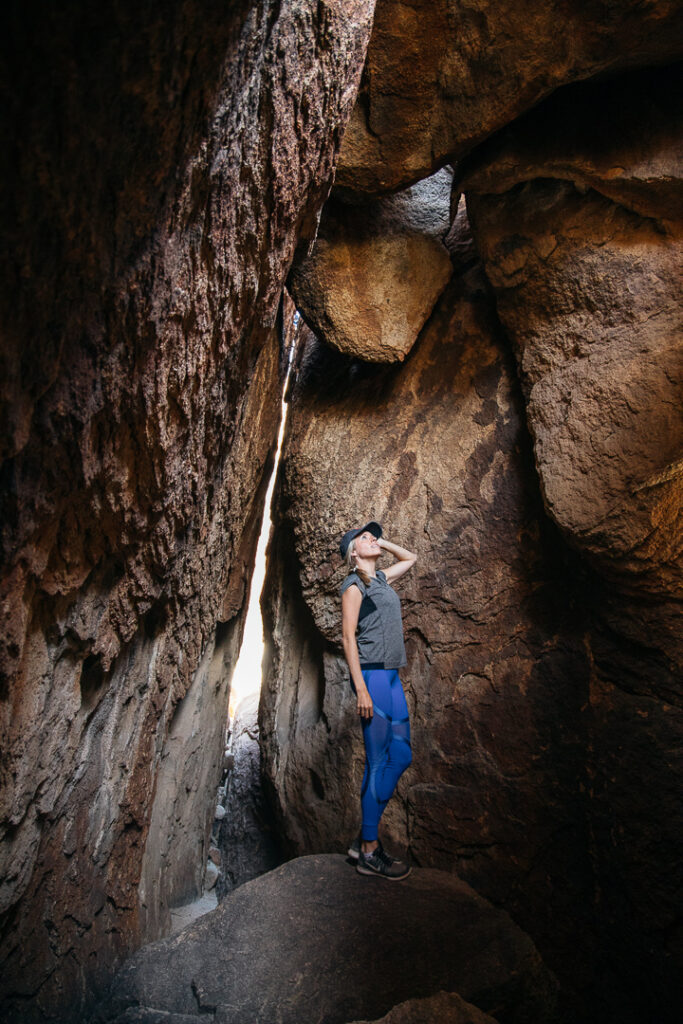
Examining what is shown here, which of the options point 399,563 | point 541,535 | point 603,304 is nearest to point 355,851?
point 399,563

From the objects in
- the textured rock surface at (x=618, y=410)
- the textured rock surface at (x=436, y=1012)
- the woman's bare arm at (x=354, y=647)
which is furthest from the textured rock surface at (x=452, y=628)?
the textured rock surface at (x=436, y=1012)

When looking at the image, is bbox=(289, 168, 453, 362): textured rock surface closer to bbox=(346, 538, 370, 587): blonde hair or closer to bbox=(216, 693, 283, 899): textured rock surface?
bbox=(346, 538, 370, 587): blonde hair

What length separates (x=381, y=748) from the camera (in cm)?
298

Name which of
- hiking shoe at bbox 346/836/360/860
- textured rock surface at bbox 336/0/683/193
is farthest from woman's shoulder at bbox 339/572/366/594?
textured rock surface at bbox 336/0/683/193

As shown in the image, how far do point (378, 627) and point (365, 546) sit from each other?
0.39 metres

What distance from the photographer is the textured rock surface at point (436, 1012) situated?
6.93 ft

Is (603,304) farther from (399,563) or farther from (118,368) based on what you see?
(118,368)

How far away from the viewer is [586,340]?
3.36 metres

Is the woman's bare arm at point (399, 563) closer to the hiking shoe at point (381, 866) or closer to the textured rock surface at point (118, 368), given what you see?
Result: the textured rock surface at point (118, 368)

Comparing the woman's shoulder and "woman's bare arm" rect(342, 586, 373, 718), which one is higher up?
the woman's shoulder

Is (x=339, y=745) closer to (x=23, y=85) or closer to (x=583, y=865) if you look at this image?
(x=583, y=865)

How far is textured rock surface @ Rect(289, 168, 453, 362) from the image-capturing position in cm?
361

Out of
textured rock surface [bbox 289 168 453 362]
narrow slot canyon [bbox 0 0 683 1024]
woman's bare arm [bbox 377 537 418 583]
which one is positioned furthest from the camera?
textured rock surface [bbox 289 168 453 362]

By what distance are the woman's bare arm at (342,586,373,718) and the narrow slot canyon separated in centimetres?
75
